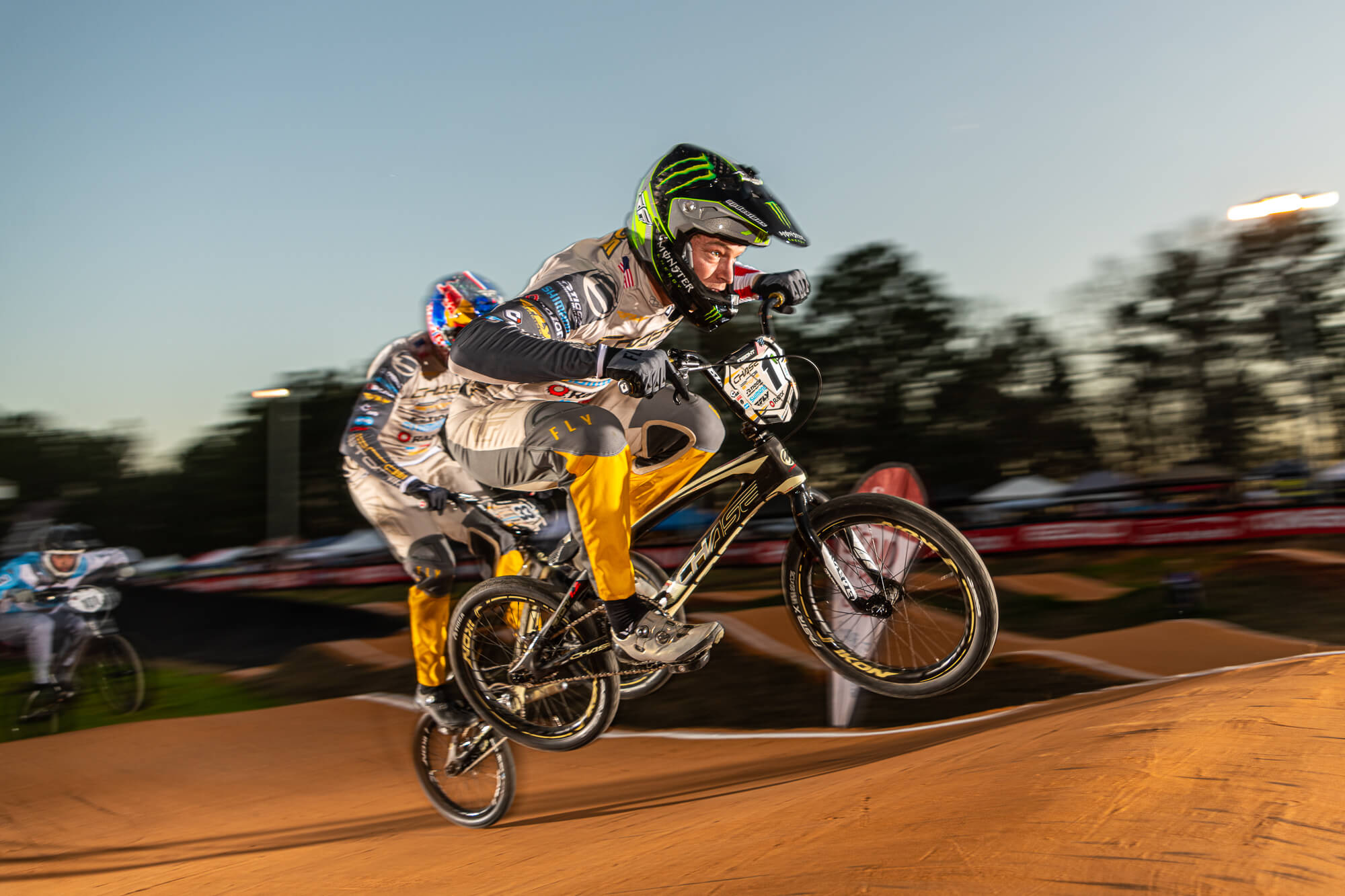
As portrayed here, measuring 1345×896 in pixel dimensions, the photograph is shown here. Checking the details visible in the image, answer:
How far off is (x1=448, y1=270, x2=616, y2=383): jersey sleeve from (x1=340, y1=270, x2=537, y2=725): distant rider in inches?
73.6

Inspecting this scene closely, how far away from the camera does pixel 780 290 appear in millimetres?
3686

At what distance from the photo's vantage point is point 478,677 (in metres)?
4.23

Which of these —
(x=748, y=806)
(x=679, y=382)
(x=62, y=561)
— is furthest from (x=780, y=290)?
(x=62, y=561)

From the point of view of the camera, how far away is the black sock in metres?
3.55

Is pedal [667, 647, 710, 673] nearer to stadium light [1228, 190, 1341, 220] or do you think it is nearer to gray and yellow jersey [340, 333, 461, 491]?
gray and yellow jersey [340, 333, 461, 491]

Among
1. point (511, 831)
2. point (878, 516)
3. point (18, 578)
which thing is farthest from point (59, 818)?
point (878, 516)

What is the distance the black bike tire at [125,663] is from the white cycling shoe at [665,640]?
793 cm

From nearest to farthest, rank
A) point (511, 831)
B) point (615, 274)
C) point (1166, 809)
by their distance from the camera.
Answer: point (1166, 809) < point (615, 274) < point (511, 831)

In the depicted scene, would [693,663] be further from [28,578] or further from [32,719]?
[32,719]

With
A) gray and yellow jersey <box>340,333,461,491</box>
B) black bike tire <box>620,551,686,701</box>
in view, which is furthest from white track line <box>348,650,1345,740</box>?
gray and yellow jersey <box>340,333,461,491</box>

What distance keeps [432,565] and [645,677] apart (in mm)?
1646

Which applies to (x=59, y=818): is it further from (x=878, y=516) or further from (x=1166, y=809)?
(x=1166, y=809)

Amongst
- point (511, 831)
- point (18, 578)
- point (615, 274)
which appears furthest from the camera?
point (18, 578)

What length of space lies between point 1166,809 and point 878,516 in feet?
4.46
